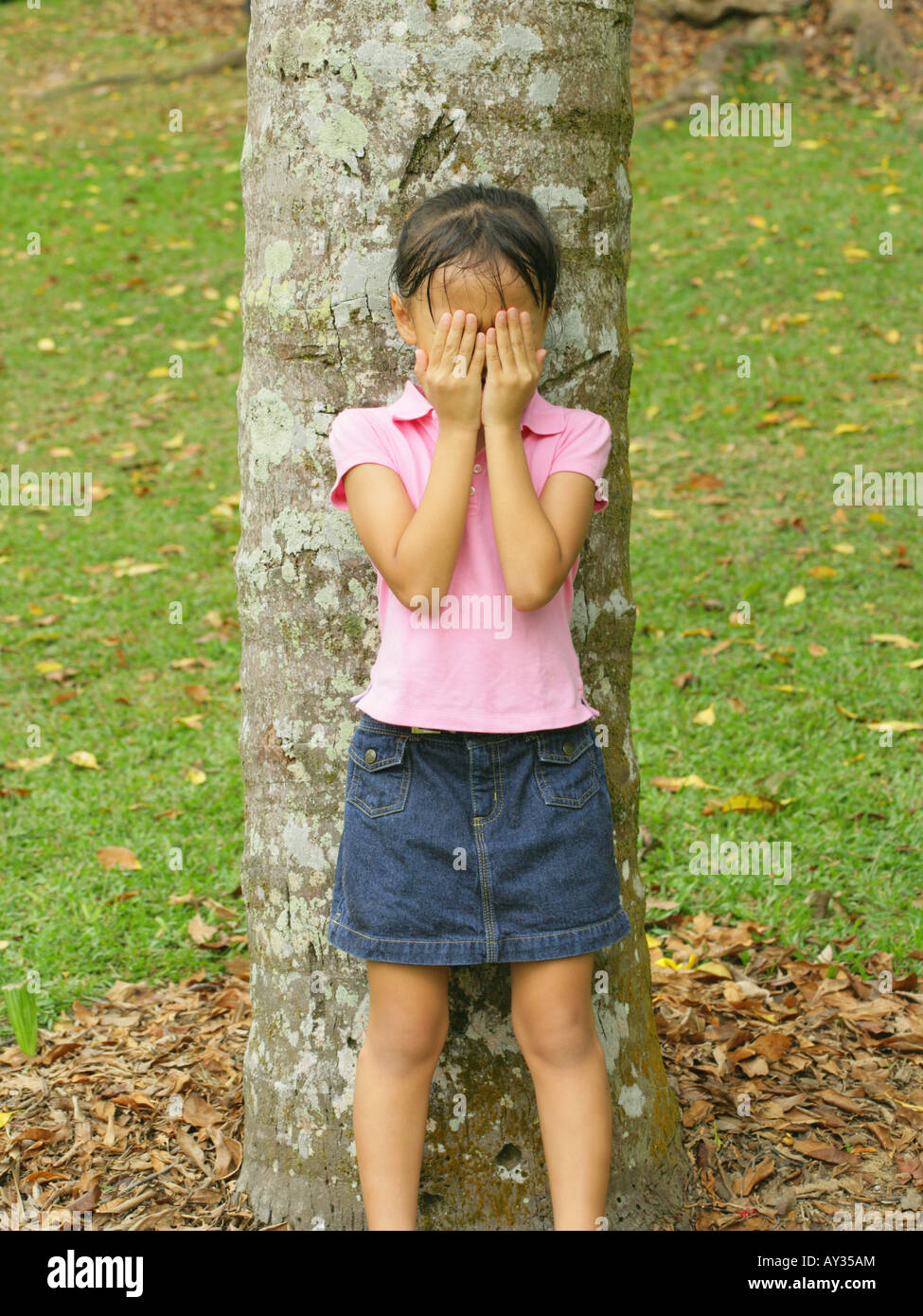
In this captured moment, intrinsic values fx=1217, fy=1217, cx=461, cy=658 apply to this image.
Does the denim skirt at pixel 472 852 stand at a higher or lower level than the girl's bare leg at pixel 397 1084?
higher

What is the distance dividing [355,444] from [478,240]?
1.28ft

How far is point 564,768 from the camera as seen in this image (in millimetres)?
2100

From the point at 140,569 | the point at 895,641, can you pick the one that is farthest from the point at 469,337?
the point at 140,569

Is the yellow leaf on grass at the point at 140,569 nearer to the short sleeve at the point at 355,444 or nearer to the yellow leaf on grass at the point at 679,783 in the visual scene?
the yellow leaf on grass at the point at 679,783

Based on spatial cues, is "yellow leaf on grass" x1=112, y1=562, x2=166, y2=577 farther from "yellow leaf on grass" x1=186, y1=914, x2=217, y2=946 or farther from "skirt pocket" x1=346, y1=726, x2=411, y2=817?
"skirt pocket" x1=346, y1=726, x2=411, y2=817

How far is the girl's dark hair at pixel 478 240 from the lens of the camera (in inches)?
78.2

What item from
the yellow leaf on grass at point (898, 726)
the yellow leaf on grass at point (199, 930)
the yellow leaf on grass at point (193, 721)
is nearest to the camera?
the yellow leaf on grass at point (199, 930)

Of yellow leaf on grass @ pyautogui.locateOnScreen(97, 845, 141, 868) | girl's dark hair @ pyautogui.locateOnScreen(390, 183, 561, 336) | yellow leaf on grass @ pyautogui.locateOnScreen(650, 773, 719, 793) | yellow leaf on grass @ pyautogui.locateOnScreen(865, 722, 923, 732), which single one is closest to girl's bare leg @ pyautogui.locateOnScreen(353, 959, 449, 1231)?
girl's dark hair @ pyautogui.locateOnScreen(390, 183, 561, 336)

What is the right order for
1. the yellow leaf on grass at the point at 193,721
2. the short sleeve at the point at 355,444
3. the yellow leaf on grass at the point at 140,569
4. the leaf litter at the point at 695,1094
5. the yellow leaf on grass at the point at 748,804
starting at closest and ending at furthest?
the short sleeve at the point at 355,444 → the leaf litter at the point at 695,1094 → the yellow leaf on grass at the point at 748,804 → the yellow leaf on grass at the point at 193,721 → the yellow leaf on grass at the point at 140,569

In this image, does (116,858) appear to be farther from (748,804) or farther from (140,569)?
(140,569)

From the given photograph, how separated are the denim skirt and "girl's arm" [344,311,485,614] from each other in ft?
→ 0.92

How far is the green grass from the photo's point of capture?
3959 mm

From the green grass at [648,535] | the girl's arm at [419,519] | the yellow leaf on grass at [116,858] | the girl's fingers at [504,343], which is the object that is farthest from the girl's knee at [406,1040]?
the yellow leaf on grass at [116,858]
